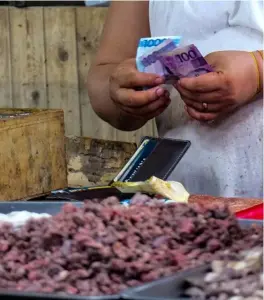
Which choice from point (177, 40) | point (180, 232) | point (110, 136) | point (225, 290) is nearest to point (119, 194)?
point (177, 40)

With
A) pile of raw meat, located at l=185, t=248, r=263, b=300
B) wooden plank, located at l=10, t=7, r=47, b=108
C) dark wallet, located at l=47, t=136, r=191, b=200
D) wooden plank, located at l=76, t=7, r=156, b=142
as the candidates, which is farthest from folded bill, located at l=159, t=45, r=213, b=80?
wooden plank, located at l=10, t=7, r=47, b=108

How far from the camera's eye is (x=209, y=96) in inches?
60.5

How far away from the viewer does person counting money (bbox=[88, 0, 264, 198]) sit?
1530 millimetres

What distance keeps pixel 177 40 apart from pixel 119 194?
12.0 inches

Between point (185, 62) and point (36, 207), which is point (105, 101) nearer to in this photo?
point (185, 62)

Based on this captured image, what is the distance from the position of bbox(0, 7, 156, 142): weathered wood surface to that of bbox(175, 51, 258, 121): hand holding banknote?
6.33ft

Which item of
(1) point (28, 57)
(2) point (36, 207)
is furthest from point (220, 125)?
(1) point (28, 57)

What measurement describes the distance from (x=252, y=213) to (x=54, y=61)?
2421 millimetres

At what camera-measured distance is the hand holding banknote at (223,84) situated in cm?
150

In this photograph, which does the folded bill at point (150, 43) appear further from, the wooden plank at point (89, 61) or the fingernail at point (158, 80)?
the wooden plank at point (89, 61)

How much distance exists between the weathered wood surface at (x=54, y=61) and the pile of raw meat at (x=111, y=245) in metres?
2.47

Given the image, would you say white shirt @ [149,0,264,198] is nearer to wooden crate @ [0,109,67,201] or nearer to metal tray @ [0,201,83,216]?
wooden crate @ [0,109,67,201]

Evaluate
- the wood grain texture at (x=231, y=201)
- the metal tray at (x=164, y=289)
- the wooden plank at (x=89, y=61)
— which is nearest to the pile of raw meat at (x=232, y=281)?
the metal tray at (x=164, y=289)

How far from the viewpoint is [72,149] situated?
217 centimetres
